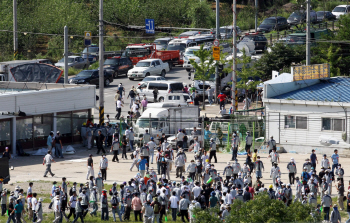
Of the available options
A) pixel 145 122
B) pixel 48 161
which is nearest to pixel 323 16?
pixel 145 122

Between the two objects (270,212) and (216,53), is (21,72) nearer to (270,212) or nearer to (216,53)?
(216,53)

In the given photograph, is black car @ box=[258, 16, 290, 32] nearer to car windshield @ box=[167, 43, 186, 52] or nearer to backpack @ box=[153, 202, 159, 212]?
car windshield @ box=[167, 43, 186, 52]

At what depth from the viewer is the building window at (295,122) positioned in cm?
3456

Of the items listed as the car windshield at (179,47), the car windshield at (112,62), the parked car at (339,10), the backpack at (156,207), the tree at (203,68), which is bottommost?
the backpack at (156,207)

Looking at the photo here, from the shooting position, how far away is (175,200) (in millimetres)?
22516

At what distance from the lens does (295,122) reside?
3478 cm

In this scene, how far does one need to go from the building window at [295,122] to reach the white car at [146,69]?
61.2ft

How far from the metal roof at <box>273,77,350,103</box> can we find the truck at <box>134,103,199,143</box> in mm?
5019

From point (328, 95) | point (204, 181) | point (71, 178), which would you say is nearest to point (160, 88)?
point (328, 95)

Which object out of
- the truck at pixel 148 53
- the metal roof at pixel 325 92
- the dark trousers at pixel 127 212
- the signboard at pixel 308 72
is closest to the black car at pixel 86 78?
the truck at pixel 148 53

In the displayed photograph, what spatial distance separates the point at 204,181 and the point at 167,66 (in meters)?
29.4

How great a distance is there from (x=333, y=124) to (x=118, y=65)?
2422 cm

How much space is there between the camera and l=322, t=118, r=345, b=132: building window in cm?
3347

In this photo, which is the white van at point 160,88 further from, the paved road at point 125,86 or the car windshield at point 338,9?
the car windshield at point 338,9
